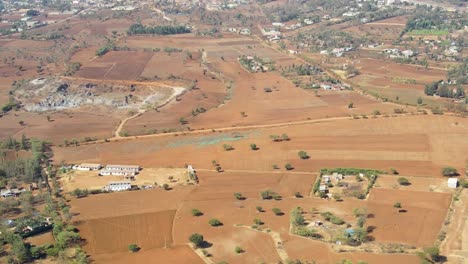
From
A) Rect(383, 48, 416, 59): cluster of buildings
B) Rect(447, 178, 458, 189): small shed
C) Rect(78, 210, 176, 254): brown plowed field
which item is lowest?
Rect(78, 210, 176, 254): brown plowed field

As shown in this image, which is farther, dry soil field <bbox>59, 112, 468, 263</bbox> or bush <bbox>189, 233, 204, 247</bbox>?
dry soil field <bbox>59, 112, 468, 263</bbox>

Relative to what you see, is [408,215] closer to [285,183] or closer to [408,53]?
[285,183]

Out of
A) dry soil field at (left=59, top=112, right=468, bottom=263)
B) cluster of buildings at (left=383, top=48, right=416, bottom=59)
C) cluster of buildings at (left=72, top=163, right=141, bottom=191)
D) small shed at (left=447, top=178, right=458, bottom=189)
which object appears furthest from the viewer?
cluster of buildings at (left=383, top=48, right=416, bottom=59)

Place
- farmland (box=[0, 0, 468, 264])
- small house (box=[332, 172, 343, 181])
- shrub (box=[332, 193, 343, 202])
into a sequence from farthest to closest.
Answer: small house (box=[332, 172, 343, 181]) < shrub (box=[332, 193, 343, 202]) < farmland (box=[0, 0, 468, 264])

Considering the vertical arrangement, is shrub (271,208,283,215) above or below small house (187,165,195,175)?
above

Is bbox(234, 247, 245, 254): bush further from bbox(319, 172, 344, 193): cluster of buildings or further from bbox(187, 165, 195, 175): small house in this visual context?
bbox(187, 165, 195, 175): small house

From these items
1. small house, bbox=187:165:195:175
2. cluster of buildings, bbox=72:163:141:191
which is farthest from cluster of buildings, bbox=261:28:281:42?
cluster of buildings, bbox=72:163:141:191

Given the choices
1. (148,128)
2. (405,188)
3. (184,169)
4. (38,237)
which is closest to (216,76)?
(148,128)

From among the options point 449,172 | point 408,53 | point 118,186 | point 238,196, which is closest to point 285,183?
point 238,196

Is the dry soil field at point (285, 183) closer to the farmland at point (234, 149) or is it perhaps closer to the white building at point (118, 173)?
the farmland at point (234, 149)
